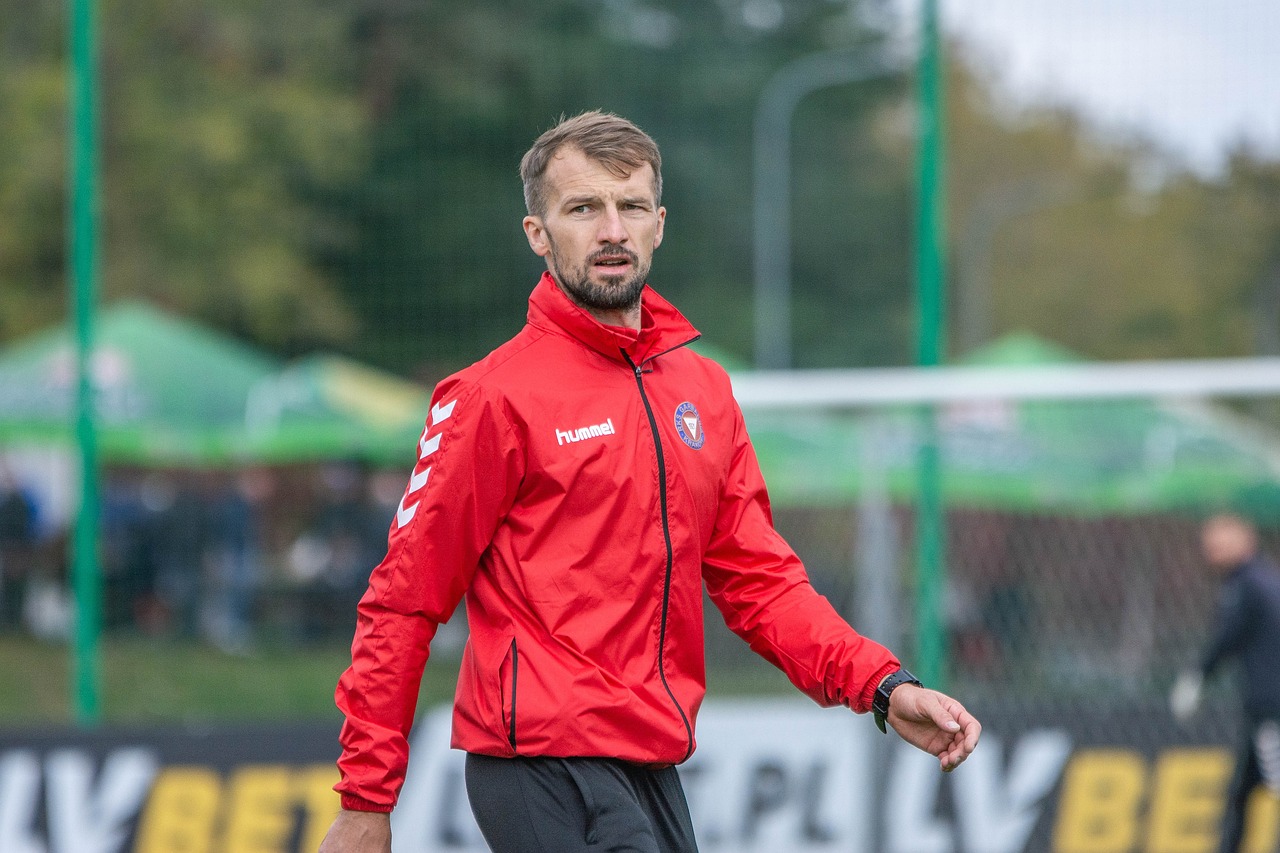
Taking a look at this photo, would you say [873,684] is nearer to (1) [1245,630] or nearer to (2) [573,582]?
(2) [573,582]

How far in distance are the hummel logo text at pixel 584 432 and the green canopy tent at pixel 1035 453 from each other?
4.18 meters

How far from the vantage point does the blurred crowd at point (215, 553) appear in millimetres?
9438

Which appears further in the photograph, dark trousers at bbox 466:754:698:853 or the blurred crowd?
the blurred crowd

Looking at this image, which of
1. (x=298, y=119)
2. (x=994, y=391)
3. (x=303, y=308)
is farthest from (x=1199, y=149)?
(x=298, y=119)

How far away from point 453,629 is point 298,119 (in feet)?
13.0

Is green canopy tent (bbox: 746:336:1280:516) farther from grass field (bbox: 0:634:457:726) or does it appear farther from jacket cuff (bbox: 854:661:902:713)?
jacket cuff (bbox: 854:661:902:713)

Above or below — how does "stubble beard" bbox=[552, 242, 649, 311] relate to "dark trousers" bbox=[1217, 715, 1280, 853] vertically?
above

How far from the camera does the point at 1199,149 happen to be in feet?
27.8

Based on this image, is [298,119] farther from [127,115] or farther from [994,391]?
[994,391]

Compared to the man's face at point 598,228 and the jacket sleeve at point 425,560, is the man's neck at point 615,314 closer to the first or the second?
the man's face at point 598,228

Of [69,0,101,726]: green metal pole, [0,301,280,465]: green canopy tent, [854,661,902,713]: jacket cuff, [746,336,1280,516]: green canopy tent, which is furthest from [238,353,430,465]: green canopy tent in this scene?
[854,661,902,713]: jacket cuff

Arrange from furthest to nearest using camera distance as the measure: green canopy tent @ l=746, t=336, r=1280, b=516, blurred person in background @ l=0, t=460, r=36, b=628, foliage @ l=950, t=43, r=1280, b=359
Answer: blurred person in background @ l=0, t=460, r=36, b=628, foliage @ l=950, t=43, r=1280, b=359, green canopy tent @ l=746, t=336, r=1280, b=516

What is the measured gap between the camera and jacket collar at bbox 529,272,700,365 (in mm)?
3369

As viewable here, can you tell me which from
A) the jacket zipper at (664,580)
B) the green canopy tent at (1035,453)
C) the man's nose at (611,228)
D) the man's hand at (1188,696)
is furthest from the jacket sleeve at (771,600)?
the man's hand at (1188,696)
